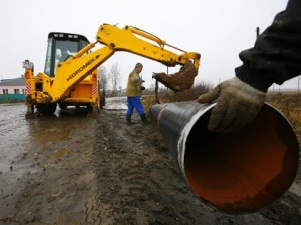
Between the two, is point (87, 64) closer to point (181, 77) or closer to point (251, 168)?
point (181, 77)

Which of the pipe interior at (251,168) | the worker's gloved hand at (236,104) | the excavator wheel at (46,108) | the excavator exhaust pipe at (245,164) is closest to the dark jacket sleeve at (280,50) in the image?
the worker's gloved hand at (236,104)

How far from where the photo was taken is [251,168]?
1.98 metres

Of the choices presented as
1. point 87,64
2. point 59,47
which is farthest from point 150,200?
point 59,47

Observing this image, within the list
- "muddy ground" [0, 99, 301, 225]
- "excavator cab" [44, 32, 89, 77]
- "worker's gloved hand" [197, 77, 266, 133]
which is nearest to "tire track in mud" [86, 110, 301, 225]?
"muddy ground" [0, 99, 301, 225]

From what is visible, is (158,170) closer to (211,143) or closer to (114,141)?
(211,143)

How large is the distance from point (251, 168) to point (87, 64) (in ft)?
19.0

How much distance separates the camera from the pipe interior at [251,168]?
5.63ft

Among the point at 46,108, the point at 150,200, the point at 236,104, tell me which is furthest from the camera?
the point at 46,108

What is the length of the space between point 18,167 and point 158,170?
179 cm

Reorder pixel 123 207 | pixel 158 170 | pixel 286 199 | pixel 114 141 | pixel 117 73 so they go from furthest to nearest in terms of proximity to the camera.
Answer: pixel 117 73
pixel 114 141
pixel 158 170
pixel 286 199
pixel 123 207

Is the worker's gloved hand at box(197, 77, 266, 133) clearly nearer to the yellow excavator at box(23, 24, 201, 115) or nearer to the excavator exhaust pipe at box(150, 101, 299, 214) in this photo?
the excavator exhaust pipe at box(150, 101, 299, 214)

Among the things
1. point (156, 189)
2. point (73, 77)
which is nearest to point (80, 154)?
point (156, 189)

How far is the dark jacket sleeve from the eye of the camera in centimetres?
111

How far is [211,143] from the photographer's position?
→ 2.62 meters
